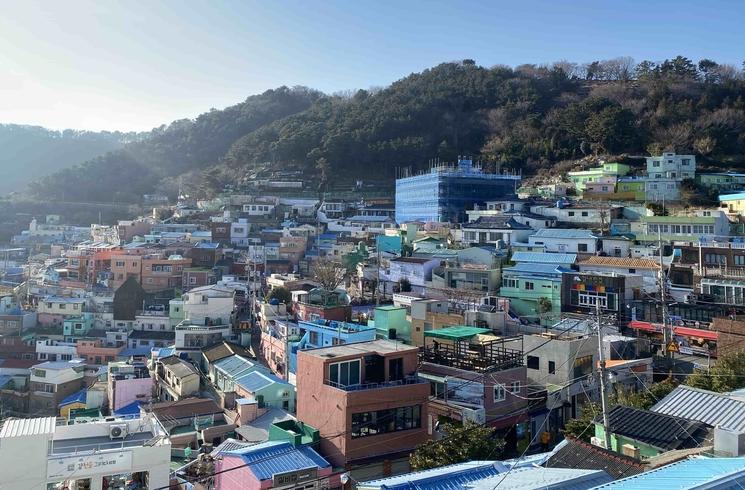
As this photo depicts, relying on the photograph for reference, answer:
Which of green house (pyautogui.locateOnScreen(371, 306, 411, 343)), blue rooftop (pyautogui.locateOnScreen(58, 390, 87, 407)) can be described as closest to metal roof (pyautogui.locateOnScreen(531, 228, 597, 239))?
green house (pyautogui.locateOnScreen(371, 306, 411, 343))

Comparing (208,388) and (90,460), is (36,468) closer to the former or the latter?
(90,460)

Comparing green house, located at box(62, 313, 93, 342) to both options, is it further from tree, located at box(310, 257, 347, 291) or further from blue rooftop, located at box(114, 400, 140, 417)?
tree, located at box(310, 257, 347, 291)

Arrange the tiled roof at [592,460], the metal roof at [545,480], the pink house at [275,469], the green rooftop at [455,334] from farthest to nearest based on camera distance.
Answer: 1. the green rooftop at [455,334]
2. the pink house at [275,469]
3. the tiled roof at [592,460]
4. the metal roof at [545,480]

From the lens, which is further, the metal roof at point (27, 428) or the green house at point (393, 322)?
the green house at point (393, 322)

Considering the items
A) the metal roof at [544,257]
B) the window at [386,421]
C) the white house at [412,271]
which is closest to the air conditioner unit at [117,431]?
the window at [386,421]

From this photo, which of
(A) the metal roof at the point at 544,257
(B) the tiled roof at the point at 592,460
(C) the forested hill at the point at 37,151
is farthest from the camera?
(C) the forested hill at the point at 37,151

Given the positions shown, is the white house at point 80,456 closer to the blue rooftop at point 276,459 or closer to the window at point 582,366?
the blue rooftop at point 276,459

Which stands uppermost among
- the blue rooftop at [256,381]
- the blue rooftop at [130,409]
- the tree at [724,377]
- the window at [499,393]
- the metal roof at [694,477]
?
the metal roof at [694,477]
